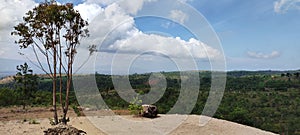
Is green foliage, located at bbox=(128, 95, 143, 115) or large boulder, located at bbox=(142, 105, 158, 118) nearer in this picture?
large boulder, located at bbox=(142, 105, 158, 118)

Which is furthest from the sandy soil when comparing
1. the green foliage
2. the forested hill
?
the forested hill

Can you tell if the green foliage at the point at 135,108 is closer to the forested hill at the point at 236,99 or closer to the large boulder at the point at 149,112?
the large boulder at the point at 149,112

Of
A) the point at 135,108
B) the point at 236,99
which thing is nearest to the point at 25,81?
the point at 135,108

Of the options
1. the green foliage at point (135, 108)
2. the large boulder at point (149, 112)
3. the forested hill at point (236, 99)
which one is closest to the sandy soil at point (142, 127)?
the large boulder at point (149, 112)

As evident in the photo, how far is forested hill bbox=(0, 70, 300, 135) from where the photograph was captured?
1628 cm

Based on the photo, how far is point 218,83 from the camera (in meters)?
15.2

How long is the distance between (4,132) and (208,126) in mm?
7617

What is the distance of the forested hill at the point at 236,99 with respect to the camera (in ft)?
53.4

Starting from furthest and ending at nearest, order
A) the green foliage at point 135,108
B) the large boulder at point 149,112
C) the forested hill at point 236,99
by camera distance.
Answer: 1. the forested hill at point 236,99
2. the green foliage at point 135,108
3. the large boulder at point 149,112

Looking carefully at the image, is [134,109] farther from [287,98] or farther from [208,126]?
[287,98]

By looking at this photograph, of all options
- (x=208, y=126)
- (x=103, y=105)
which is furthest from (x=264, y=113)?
(x=208, y=126)

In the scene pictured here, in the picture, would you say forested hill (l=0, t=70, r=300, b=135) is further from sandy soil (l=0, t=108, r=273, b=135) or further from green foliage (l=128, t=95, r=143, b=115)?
sandy soil (l=0, t=108, r=273, b=135)

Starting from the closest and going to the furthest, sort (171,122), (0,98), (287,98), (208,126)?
(208,126), (171,122), (0,98), (287,98)

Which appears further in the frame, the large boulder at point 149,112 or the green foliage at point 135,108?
the green foliage at point 135,108
